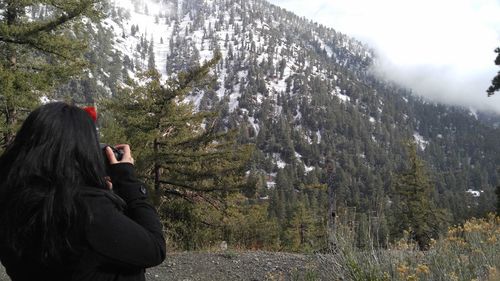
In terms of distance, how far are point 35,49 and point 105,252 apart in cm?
920

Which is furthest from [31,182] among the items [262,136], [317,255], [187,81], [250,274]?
[262,136]

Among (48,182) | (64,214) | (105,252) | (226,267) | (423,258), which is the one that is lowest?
(226,267)

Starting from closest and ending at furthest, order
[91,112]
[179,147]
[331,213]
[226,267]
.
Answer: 1. [91,112]
2. [331,213]
3. [226,267]
4. [179,147]

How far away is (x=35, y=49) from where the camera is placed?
9.17 metres

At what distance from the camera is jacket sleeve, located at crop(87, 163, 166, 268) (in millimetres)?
1366

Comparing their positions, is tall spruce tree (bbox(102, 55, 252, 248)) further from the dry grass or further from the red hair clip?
the red hair clip

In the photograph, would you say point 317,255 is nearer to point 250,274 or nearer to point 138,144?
point 250,274

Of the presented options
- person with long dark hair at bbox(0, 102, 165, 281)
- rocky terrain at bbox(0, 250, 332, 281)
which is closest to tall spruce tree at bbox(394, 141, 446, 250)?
rocky terrain at bbox(0, 250, 332, 281)

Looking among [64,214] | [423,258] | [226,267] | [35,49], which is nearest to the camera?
[64,214]

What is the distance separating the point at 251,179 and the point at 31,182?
13308 millimetres

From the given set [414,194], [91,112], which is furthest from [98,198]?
[414,194]

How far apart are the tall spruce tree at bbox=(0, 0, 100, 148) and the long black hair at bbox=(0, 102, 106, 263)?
25.9 feet

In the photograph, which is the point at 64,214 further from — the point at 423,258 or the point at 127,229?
the point at 423,258

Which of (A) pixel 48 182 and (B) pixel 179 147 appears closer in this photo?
(A) pixel 48 182
